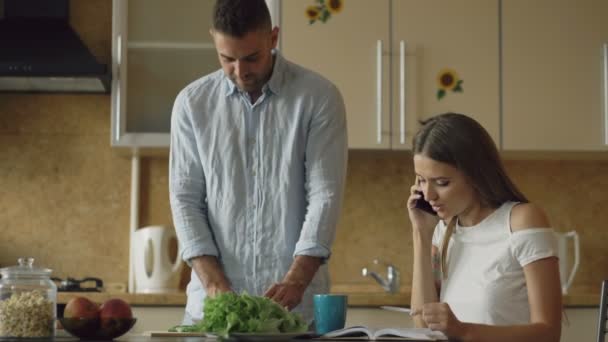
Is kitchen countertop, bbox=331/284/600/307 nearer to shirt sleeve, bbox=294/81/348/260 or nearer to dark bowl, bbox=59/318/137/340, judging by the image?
shirt sleeve, bbox=294/81/348/260

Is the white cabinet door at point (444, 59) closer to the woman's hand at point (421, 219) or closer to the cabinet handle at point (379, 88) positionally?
the cabinet handle at point (379, 88)

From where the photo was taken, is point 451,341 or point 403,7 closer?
point 451,341

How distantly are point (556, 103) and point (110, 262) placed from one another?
183 cm

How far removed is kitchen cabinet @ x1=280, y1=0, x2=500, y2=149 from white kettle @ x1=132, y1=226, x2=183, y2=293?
0.79m

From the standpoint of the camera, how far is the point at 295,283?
223 centimetres

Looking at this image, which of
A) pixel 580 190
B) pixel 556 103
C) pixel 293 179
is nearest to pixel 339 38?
pixel 556 103

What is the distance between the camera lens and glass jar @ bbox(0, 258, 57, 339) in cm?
173

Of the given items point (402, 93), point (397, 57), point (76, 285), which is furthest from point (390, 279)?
point (76, 285)

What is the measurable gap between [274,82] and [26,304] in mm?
934

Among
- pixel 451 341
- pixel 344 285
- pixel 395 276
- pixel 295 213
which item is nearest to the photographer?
pixel 451 341

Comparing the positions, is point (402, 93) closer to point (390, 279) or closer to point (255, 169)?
point (390, 279)

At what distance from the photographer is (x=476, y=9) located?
379cm

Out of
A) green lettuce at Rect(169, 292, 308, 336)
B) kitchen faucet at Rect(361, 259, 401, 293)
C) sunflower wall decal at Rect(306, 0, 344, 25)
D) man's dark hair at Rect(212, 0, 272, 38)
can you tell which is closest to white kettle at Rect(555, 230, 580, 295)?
kitchen faucet at Rect(361, 259, 401, 293)

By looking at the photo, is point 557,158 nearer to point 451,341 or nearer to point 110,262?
point 110,262
